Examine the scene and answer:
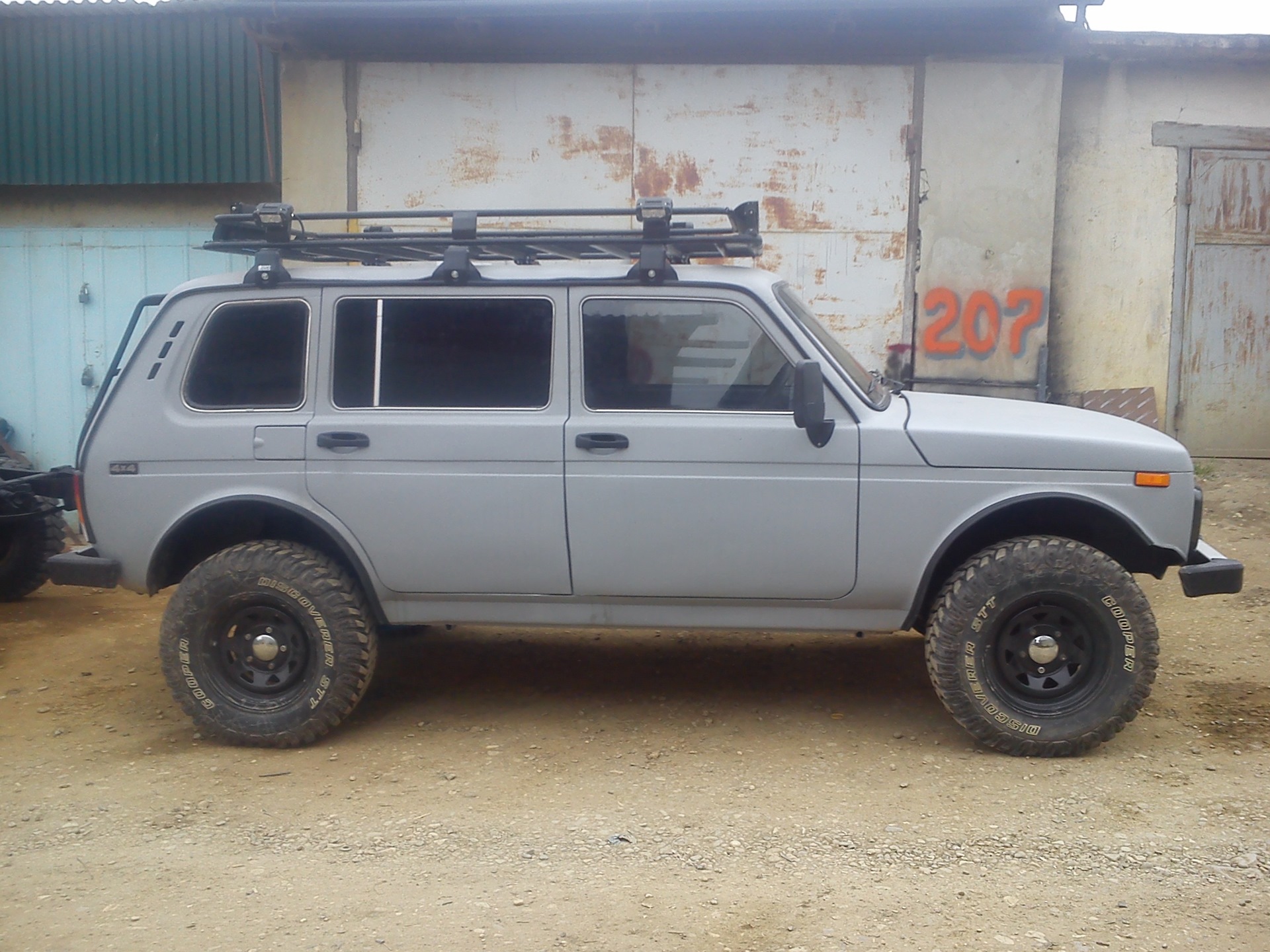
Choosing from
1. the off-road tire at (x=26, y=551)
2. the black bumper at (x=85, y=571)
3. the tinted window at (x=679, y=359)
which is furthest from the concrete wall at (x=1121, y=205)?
the off-road tire at (x=26, y=551)

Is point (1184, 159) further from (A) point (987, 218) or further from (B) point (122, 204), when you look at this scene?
(B) point (122, 204)

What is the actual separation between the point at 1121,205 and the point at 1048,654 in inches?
231

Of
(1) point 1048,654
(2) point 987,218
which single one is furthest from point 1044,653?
(2) point 987,218

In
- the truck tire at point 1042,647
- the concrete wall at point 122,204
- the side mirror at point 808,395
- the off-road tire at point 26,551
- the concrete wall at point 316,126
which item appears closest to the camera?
→ the side mirror at point 808,395

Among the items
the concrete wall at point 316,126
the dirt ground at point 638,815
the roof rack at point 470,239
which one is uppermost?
the concrete wall at point 316,126

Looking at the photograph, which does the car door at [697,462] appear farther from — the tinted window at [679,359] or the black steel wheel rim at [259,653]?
the black steel wheel rim at [259,653]

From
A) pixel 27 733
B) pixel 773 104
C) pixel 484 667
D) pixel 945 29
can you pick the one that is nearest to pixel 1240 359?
pixel 945 29

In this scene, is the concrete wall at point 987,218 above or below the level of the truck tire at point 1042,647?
above

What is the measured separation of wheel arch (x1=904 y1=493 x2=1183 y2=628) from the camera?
4395 mm

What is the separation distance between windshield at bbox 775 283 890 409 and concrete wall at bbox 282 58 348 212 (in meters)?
5.34

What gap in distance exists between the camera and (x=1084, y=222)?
29.8 ft

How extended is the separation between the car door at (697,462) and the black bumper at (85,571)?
6.21 feet

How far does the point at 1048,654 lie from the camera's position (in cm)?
441

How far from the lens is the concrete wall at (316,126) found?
909cm
